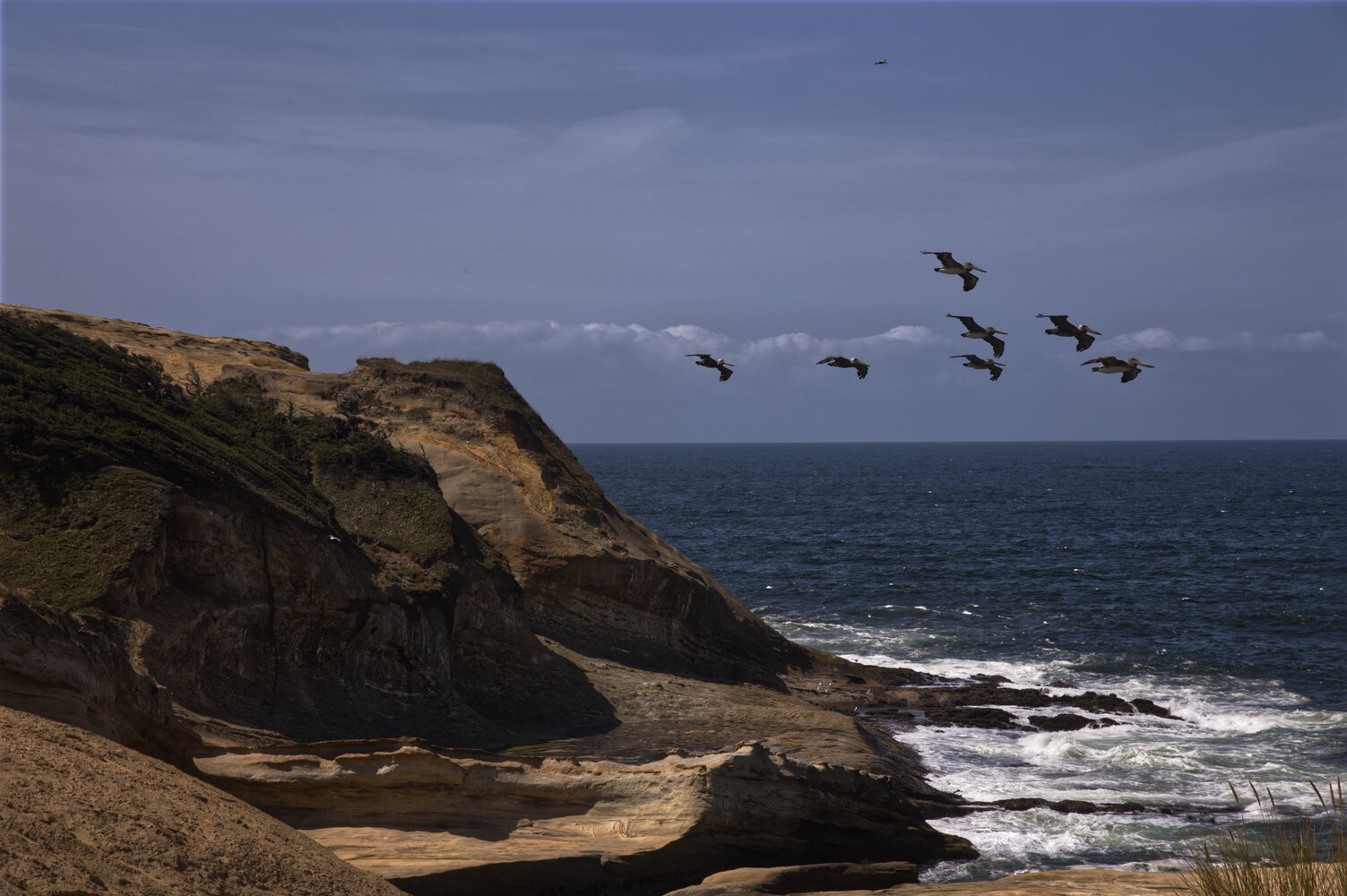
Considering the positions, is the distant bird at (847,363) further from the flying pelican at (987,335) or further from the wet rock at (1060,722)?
the wet rock at (1060,722)

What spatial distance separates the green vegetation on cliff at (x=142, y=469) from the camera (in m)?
15.5

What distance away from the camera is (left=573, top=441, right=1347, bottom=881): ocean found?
21.5m

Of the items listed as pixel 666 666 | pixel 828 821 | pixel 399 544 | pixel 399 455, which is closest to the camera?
pixel 828 821

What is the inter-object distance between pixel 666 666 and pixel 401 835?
1416 cm

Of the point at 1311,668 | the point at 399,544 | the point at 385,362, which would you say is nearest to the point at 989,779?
the point at 399,544

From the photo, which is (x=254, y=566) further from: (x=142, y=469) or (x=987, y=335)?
(x=987, y=335)

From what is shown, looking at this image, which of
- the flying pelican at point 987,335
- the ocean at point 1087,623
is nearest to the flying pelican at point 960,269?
the flying pelican at point 987,335

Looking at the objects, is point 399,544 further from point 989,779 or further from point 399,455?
point 989,779

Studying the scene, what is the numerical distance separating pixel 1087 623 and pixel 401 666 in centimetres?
2983

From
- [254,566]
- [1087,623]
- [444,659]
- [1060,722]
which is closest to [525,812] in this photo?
[254,566]

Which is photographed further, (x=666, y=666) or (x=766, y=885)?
(x=666, y=666)

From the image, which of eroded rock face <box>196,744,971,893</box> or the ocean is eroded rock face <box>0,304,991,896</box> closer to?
eroded rock face <box>196,744,971,893</box>

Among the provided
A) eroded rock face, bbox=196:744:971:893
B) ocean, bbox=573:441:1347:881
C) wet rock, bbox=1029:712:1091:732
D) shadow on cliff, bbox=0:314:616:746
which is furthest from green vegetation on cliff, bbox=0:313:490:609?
wet rock, bbox=1029:712:1091:732

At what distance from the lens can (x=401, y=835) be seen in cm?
1246
